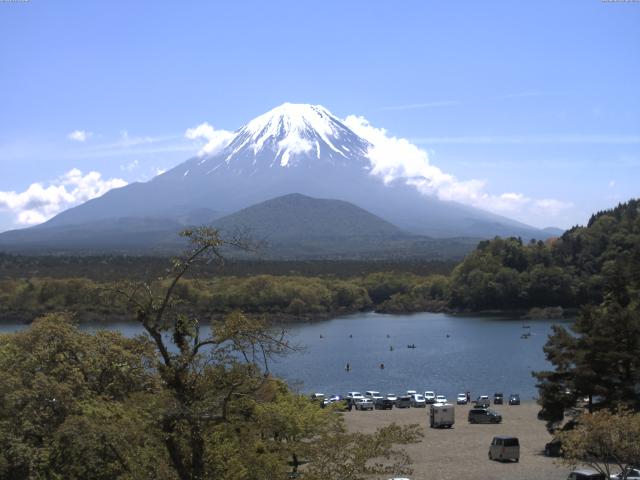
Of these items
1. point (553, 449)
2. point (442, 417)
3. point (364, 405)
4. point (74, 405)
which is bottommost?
point (364, 405)

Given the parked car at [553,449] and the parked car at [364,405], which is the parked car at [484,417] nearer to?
the parked car at [364,405]

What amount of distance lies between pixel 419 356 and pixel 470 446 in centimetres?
2683

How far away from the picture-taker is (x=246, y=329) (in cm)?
699

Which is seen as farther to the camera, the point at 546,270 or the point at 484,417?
the point at 546,270

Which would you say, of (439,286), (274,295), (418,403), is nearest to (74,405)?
(418,403)

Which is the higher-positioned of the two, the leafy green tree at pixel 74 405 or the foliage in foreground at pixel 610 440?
Result: the leafy green tree at pixel 74 405

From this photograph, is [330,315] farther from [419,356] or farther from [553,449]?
[553,449]

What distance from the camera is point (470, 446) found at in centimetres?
1997

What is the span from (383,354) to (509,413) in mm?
21769

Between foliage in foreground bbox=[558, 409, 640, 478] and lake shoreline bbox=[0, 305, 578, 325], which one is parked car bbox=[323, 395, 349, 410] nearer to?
foliage in foreground bbox=[558, 409, 640, 478]

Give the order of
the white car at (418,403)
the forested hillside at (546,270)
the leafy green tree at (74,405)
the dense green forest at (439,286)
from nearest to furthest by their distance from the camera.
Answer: the leafy green tree at (74,405) → the white car at (418,403) → the dense green forest at (439,286) → the forested hillside at (546,270)

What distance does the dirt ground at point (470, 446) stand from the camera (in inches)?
656

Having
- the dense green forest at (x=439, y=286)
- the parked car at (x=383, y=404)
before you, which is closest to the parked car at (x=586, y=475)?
the parked car at (x=383, y=404)

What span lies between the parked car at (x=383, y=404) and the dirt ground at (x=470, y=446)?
2.77ft
